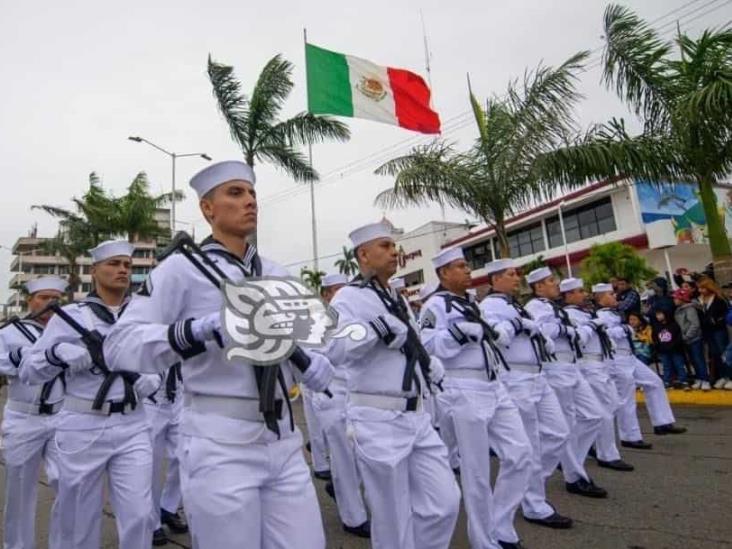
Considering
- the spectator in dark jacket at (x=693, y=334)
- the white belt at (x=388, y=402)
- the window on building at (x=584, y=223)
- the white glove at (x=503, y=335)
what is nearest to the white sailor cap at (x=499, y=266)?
the white glove at (x=503, y=335)

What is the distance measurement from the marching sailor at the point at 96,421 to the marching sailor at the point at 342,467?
1447 millimetres

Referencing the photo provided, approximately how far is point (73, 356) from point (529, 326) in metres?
3.78

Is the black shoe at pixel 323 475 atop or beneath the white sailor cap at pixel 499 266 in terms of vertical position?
beneath

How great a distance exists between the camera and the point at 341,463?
17.2 feet

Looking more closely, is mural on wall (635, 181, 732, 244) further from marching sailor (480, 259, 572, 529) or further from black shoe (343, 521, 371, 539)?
black shoe (343, 521, 371, 539)

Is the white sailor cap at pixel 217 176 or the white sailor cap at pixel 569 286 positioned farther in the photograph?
the white sailor cap at pixel 569 286

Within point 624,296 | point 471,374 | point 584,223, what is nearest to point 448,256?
point 471,374

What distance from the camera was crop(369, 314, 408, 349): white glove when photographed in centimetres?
338

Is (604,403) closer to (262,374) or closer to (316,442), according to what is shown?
(316,442)

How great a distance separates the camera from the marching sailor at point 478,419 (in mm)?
4031

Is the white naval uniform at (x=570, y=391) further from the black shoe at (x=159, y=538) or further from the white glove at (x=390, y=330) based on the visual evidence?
the black shoe at (x=159, y=538)

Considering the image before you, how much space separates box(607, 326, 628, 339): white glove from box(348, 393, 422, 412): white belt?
4.96m

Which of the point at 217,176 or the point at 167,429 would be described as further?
the point at 167,429

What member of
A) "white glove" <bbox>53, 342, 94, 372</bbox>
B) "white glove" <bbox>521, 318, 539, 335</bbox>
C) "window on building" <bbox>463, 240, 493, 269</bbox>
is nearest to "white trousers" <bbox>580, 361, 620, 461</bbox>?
"white glove" <bbox>521, 318, 539, 335</bbox>
